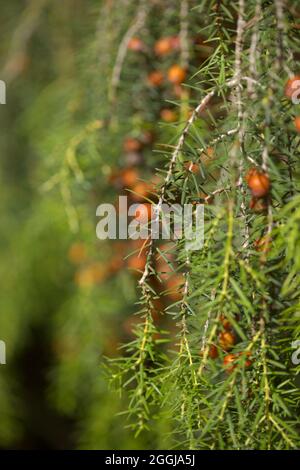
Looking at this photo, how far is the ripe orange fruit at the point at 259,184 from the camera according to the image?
536 millimetres

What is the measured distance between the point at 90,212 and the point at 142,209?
0.60 meters

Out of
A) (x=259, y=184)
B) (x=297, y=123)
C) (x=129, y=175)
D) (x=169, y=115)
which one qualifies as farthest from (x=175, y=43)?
(x=259, y=184)

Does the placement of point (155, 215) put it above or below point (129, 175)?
below

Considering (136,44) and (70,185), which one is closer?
(136,44)

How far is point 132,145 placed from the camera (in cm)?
109

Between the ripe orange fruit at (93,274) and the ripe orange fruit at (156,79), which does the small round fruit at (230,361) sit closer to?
the ripe orange fruit at (156,79)

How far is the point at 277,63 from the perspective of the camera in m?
0.56

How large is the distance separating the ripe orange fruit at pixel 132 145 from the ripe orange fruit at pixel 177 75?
16cm

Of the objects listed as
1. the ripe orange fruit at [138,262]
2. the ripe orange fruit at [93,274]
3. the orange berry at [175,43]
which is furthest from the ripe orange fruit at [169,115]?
the ripe orange fruit at [93,274]

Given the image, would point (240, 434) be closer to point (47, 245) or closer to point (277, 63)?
point (277, 63)

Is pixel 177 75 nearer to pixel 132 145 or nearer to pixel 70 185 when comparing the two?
pixel 132 145

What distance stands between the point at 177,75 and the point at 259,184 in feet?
1.57

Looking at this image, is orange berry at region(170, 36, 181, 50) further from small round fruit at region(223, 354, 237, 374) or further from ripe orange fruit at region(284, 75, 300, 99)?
small round fruit at region(223, 354, 237, 374)

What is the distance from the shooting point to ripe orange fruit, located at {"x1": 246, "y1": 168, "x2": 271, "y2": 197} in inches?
21.1
